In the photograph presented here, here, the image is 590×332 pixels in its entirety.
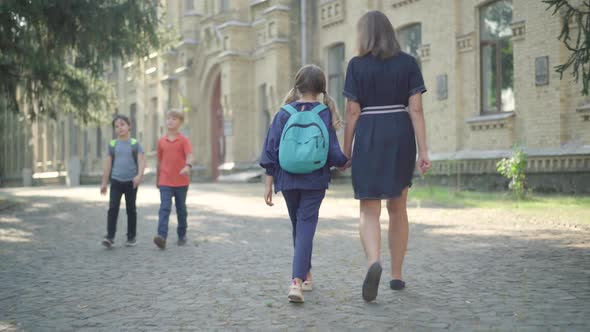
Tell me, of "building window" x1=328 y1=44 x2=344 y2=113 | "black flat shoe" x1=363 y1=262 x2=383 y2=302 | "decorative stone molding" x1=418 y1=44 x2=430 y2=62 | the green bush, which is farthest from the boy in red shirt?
"building window" x1=328 y1=44 x2=344 y2=113

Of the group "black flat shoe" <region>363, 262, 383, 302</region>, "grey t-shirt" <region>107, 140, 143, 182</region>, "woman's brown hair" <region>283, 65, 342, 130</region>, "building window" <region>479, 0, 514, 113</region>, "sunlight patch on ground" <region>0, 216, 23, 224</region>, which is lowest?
"sunlight patch on ground" <region>0, 216, 23, 224</region>

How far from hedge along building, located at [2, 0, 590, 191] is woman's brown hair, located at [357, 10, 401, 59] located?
32.1 feet

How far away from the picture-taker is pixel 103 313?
199 inches

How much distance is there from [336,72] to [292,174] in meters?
19.6

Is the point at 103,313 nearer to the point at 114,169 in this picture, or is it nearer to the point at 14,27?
the point at 114,169

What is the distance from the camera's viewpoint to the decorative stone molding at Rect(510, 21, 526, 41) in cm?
1612

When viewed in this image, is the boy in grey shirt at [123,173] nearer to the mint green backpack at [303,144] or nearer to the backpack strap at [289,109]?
the backpack strap at [289,109]

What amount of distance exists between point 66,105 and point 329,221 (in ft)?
30.2

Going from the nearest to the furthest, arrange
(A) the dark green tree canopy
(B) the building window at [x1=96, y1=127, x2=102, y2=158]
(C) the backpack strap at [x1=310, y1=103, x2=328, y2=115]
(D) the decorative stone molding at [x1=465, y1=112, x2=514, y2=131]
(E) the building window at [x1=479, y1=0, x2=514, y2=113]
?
1. (C) the backpack strap at [x1=310, y1=103, x2=328, y2=115]
2. (A) the dark green tree canopy
3. (D) the decorative stone molding at [x1=465, y1=112, x2=514, y2=131]
4. (E) the building window at [x1=479, y1=0, x2=514, y2=113]
5. (B) the building window at [x1=96, y1=127, x2=102, y2=158]

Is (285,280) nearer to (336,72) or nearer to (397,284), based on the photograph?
(397,284)

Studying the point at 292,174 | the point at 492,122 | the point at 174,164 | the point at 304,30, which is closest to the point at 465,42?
the point at 492,122

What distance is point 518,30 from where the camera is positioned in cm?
1625

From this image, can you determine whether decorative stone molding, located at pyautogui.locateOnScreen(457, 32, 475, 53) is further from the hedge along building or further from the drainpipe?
the drainpipe

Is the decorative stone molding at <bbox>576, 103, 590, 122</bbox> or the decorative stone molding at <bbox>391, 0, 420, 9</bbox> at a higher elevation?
the decorative stone molding at <bbox>391, 0, 420, 9</bbox>
